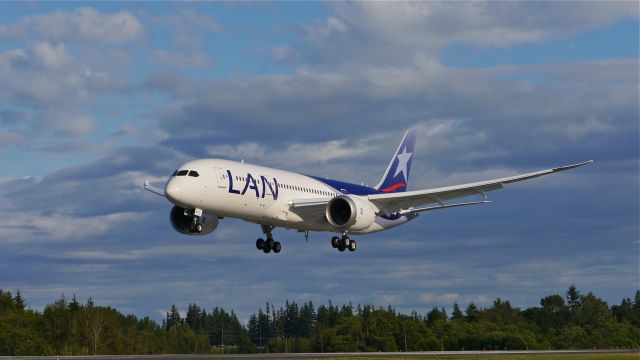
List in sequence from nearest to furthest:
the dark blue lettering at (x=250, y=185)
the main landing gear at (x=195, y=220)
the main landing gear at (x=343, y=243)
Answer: the main landing gear at (x=195, y=220) → the dark blue lettering at (x=250, y=185) → the main landing gear at (x=343, y=243)

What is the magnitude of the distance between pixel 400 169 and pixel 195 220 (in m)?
30.6

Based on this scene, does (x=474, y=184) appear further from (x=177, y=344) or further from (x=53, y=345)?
(x=177, y=344)

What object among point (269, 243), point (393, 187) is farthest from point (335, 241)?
point (393, 187)

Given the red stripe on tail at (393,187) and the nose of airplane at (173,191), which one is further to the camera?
the red stripe on tail at (393,187)

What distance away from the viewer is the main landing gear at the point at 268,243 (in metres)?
74.9

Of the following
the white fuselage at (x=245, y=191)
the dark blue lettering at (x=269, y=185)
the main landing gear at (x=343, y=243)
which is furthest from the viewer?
the main landing gear at (x=343, y=243)

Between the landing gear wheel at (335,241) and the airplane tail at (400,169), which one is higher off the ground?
the airplane tail at (400,169)

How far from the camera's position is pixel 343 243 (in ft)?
245

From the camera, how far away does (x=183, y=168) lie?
62.3 m

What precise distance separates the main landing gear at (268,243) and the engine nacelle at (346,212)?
6539 millimetres

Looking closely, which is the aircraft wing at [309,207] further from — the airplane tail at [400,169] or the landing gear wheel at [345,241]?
the airplane tail at [400,169]

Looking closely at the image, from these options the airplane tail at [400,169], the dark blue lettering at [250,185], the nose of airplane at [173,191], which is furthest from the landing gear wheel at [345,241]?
the nose of airplane at [173,191]

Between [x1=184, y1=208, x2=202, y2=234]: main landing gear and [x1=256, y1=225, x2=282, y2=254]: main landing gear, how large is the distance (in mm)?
7374

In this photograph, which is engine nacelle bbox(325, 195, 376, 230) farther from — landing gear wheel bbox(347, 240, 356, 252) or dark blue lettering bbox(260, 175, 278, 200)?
landing gear wheel bbox(347, 240, 356, 252)
